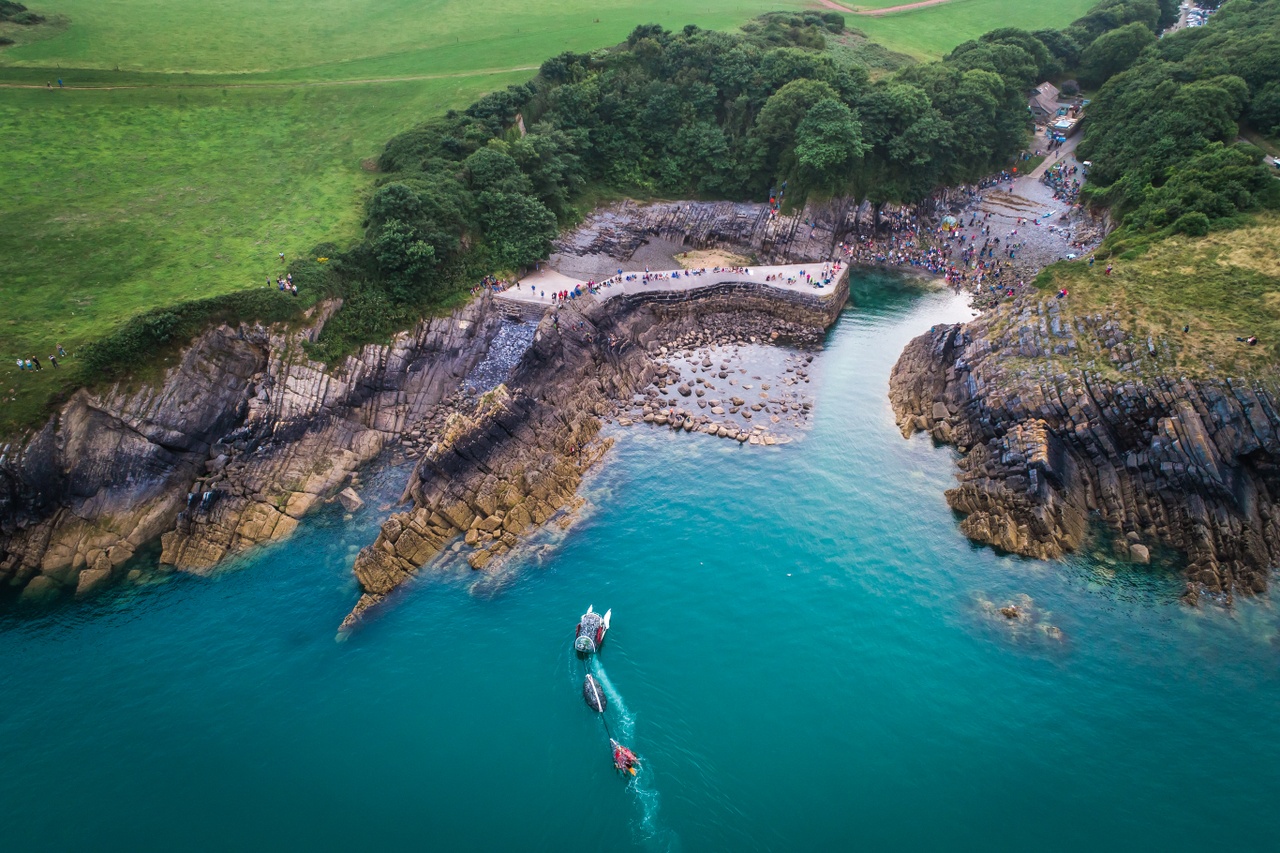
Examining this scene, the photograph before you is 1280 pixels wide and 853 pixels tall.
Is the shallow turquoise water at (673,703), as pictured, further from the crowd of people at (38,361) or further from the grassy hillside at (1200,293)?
the grassy hillside at (1200,293)

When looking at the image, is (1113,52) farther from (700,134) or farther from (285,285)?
(285,285)

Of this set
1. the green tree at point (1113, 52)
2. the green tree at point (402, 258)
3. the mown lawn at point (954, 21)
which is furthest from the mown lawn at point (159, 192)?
the green tree at point (1113, 52)

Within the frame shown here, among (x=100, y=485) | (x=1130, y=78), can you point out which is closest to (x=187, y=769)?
(x=100, y=485)

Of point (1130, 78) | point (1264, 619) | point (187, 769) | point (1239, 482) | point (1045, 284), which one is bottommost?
point (187, 769)

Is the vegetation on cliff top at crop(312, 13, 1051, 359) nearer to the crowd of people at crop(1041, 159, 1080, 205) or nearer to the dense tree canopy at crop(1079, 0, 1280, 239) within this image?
the crowd of people at crop(1041, 159, 1080, 205)

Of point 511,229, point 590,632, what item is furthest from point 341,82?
point 590,632

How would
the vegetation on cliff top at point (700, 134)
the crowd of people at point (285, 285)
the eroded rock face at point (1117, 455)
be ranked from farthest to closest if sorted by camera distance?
the vegetation on cliff top at point (700, 134)
the crowd of people at point (285, 285)
the eroded rock face at point (1117, 455)

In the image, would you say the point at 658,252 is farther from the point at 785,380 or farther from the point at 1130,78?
the point at 1130,78
